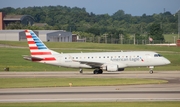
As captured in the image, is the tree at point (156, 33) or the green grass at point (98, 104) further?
the tree at point (156, 33)

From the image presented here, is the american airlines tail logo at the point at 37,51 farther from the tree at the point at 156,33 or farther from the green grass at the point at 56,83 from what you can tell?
the tree at the point at 156,33

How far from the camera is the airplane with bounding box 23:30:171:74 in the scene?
6241 cm

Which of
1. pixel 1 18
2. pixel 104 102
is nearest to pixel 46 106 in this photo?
pixel 104 102

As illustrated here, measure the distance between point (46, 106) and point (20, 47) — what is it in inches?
3517

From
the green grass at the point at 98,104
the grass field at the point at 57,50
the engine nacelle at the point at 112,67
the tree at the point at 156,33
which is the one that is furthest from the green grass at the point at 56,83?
the tree at the point at 156,33

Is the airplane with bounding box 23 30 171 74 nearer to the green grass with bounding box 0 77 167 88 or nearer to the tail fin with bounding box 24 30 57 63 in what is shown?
the tail fin with bounding box 24 30 57 63

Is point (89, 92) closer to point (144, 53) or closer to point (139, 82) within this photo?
point (139, 82)

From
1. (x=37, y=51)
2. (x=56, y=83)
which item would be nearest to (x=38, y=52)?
(x=37, y=51)

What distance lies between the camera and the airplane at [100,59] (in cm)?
6241

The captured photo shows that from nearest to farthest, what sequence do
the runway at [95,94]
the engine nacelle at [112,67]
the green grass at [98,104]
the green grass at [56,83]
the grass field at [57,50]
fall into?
1. the green grass at [98,104]
2. the runway at [95,94]
3. the green grass at [56,83]
4. the engine nacelle at [112,67]
5. the grass field at [57,50]

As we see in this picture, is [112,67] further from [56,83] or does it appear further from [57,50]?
[57,50]

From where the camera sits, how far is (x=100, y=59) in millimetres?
63344

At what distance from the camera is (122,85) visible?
151ft

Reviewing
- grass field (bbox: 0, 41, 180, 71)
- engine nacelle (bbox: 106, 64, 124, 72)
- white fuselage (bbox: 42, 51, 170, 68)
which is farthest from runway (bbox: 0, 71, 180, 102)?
grass field (bbox: 0, 41, 180, 71)
